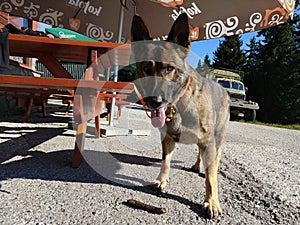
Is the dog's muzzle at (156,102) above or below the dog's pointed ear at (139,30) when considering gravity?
below

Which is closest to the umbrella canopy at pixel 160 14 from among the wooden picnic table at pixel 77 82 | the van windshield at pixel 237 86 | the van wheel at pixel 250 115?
the wooden picnic table at pixel 77 82

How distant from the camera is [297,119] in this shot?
19219mm

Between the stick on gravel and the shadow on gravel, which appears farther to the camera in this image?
the shadow on gravel

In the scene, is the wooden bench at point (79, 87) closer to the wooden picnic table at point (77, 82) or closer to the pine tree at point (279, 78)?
the wooden picnic table at point (77, 82)

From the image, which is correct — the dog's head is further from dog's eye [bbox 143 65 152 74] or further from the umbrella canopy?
the umbrella canopy

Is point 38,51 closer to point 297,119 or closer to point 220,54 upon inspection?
point 297,119

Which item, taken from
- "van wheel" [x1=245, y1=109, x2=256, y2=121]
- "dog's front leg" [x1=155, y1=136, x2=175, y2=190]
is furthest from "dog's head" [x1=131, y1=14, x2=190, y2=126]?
"van wheel" [x1=245, y1=109, x2=256, y2=121]

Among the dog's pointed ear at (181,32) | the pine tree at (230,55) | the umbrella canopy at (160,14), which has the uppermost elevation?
the pine tree at (230,55)

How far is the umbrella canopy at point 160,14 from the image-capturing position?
3.74 m

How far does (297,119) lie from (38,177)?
2169 cm

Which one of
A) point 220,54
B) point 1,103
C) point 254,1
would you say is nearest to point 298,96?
point 220,54

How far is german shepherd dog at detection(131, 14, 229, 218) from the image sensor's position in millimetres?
1678

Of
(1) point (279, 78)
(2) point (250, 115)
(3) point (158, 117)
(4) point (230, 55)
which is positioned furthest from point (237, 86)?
(4) point (230, 55)

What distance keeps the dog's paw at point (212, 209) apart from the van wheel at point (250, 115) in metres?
11.0
